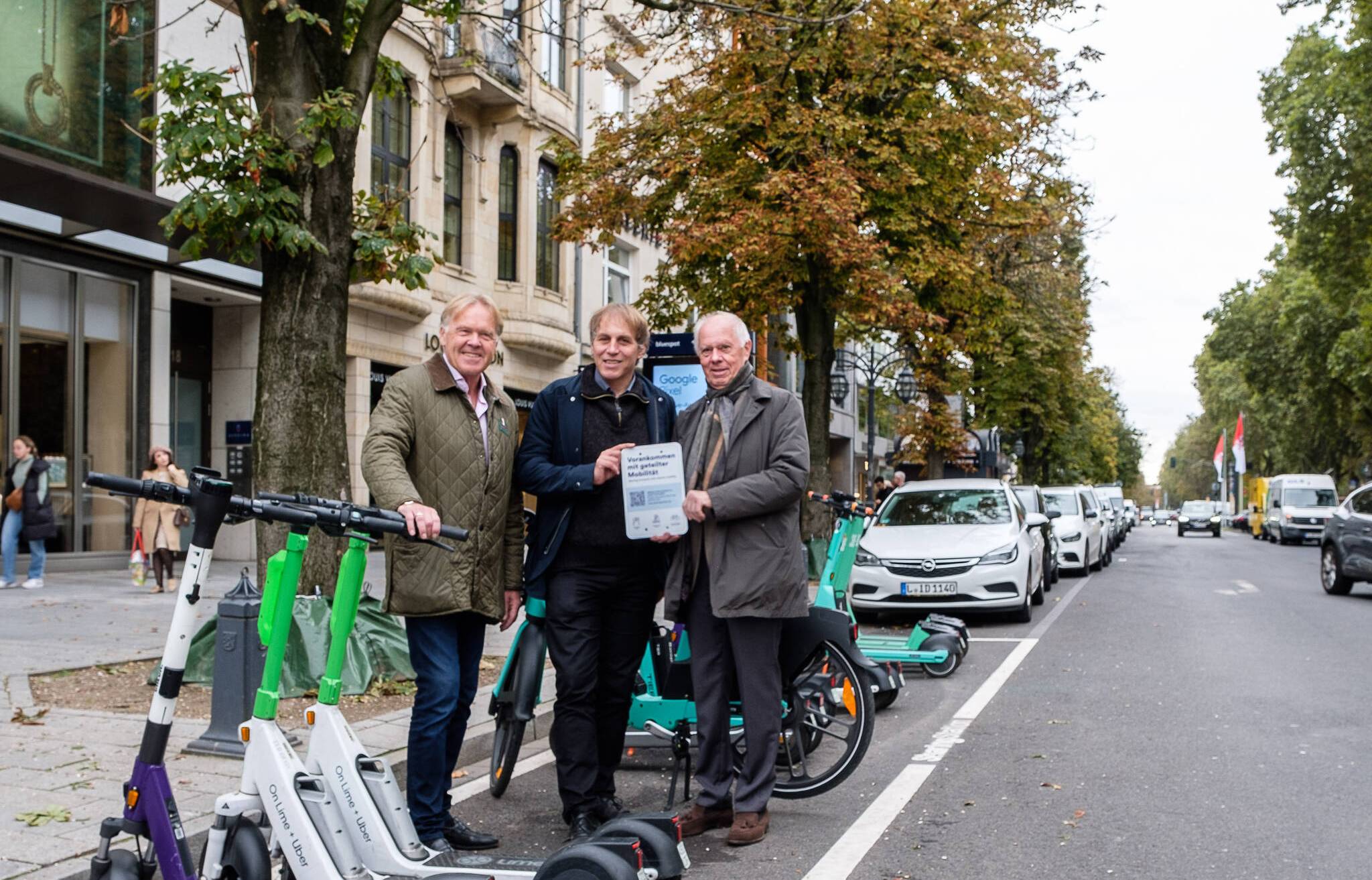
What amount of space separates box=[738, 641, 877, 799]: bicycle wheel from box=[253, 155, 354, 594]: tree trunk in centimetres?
354

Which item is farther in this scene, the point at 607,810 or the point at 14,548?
the point at 14,548

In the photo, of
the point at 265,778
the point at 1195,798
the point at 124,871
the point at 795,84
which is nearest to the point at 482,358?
the point at 265,778

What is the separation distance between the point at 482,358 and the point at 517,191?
2159cm

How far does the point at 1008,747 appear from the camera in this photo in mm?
7059

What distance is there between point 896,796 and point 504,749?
1772 millimetres

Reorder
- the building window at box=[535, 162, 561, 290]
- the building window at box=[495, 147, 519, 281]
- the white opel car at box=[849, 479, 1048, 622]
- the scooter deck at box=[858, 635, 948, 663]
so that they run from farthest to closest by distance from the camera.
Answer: the building window at box=[535, 162, 561, 290], the building window at box=[495, 147, 519, 281], the white opel car at box=[849, 479, 1048, 622], the scooter deck at box=[858, 635, 948, 663]

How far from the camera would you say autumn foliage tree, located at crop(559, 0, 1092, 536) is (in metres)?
16.7

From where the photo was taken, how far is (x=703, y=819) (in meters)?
5.13

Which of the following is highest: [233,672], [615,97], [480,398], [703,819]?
[615,97]

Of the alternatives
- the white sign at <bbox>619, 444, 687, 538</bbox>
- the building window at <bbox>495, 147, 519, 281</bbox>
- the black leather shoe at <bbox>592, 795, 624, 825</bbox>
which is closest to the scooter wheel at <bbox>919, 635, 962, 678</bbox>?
the black leather shoe at <bbox>592, 795, 624, 825</bbox>

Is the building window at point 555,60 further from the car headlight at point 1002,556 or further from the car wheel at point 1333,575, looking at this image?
the car wheel at point 1333,575

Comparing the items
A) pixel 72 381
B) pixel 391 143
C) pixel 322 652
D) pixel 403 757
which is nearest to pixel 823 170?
pixel 391 143

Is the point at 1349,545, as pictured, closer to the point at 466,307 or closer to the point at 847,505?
the point at 847,505

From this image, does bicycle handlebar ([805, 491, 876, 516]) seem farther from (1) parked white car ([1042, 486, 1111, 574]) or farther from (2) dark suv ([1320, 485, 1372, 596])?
(1) parked white car ([1042, 486, 1111, 574])
